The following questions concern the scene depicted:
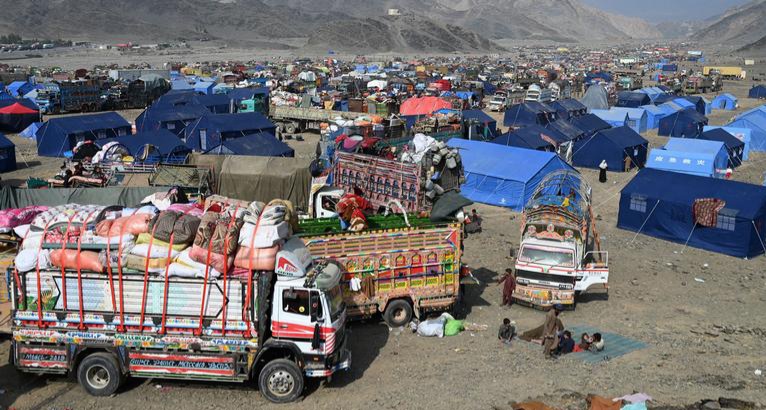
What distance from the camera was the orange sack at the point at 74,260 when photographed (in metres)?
9.40

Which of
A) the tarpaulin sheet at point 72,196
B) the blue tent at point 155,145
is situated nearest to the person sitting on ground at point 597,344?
the tarpaulin sheet at point 72,196

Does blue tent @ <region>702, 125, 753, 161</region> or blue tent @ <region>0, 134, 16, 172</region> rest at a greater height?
blue tent @ <region>702, 125, 753, 161</region>

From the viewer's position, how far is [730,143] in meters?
30.2

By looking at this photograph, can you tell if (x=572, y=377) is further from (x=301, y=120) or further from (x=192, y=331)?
(x=301, y=120)

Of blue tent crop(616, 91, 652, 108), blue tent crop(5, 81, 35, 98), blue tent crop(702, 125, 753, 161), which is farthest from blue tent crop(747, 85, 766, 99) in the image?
blue tent crop(5, 81, 35, 98)

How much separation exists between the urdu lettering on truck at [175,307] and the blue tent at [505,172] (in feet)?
44.1

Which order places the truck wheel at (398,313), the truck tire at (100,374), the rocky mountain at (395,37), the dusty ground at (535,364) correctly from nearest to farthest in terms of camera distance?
1. the truck tire at (100,374)
2. the dusty ground at (535,364)
3. the truck wheel at (398,313)
4. the rocky mountain at (395,37)

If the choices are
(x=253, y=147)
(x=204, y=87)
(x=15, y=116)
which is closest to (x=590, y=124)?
(x=253, y=147)

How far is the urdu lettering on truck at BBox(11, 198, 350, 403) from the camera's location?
934 cm

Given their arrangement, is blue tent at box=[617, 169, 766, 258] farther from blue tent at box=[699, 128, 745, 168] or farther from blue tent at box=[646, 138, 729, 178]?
blue tent at box=[699, 128, 745, 168]

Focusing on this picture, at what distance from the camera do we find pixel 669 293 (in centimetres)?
1470

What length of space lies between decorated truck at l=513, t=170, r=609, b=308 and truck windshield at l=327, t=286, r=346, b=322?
501cm

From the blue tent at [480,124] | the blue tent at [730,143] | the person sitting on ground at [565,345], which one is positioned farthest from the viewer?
the blue tent at [480,124]

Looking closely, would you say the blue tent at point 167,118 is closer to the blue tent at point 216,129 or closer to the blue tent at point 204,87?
the blue tent at point 216,129
